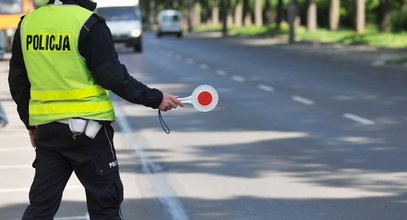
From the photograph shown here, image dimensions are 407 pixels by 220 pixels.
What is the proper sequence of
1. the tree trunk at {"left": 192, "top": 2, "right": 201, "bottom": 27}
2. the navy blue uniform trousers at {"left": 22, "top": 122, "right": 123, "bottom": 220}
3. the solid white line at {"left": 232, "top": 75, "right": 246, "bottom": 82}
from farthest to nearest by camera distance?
1. the tree trunk at {"left": 192, "top": 2, "right": 201, "bottom": 27}
2. the solid white line at {"left": 232, "top": 75, "right": 246, "bottom": 82}
3. the navy blue uniform trousers at {"left": 22, "top": 122, "right": 123, "bottom": 220}

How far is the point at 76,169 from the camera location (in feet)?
17.8

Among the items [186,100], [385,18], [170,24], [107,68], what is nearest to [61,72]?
[107,68]

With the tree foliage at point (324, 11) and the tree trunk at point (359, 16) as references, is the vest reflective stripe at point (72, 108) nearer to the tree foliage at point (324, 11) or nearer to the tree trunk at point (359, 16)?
the tree foliage at point (324, 11)

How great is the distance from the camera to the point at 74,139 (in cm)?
534

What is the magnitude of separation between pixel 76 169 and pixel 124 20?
4098 centimetres

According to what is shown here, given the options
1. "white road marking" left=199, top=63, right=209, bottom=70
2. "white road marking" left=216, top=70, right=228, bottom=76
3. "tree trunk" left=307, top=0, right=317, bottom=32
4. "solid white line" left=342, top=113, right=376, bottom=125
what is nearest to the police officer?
"solid white line" left=342, top=113, right=376, bottom=125

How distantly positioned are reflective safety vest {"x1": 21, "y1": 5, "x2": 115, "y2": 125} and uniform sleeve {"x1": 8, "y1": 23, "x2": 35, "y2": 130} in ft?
0.40

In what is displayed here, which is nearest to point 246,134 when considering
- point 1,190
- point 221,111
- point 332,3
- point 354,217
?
point 221,111

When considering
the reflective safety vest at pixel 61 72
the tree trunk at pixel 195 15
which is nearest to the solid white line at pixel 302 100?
the reflective safety vest at pixel 61 72

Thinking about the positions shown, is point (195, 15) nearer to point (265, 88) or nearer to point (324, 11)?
point (324, 11)

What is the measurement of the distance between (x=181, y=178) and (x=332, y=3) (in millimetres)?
47576

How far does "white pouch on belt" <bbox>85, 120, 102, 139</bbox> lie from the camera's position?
5320 mm

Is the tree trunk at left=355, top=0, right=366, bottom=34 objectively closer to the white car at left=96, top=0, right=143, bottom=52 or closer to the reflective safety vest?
the white car at left=96, top=0, right=143, bottom=52

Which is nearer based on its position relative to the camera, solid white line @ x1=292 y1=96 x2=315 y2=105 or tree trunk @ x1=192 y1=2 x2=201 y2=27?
solid white line @ x1=292 y1=96 x2=315 y2=105
